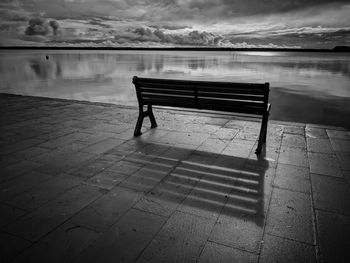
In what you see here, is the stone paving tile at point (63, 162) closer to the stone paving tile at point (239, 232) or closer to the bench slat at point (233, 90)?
the bench slat at point (233, 90)

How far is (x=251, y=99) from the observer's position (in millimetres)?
4395

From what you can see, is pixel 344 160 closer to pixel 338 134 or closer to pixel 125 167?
pixel 338 134

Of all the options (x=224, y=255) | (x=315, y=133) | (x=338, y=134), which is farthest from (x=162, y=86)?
(x=338, y=134)

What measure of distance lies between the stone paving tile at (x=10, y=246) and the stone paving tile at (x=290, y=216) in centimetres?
249

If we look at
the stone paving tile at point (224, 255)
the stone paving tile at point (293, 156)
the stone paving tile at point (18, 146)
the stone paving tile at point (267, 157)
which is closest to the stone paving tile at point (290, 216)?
the stone paving tile at point (224, 255)

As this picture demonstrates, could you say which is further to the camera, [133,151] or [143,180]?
[133,151]

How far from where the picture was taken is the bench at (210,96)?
14.3 ft

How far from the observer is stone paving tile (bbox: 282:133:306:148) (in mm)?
4930

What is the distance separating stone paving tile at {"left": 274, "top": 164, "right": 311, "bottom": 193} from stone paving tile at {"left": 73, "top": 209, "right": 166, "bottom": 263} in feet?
6.19

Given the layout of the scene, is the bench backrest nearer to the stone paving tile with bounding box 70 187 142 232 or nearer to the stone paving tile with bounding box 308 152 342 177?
the stone paving tile with bounding box 308 152 342 177

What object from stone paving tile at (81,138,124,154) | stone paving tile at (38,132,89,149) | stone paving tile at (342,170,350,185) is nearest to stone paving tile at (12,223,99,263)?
stone paving tile at (81,138,124,154)

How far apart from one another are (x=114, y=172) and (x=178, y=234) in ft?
5.60

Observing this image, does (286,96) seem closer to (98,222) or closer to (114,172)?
(114,172)

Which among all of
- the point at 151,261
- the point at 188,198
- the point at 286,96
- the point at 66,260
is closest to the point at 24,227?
the point at 66,260
